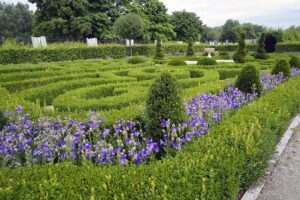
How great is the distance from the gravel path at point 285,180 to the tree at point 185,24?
192 feet

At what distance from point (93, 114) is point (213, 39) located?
94045 millimetres

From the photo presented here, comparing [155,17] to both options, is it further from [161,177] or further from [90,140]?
[161,177]

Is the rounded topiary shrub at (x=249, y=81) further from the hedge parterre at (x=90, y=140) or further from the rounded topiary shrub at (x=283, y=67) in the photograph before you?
the rounded topiary shrub at (x=283, y=67)

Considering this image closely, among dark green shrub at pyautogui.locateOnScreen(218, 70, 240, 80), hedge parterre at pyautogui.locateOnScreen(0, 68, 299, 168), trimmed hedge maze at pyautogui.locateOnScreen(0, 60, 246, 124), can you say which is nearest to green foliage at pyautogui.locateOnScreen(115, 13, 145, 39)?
trimmed hedge maze at pyautogui.locateOnScreen(0, 60, 246, 124)

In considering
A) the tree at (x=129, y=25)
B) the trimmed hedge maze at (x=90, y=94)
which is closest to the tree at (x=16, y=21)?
the tree at (x=129, y=25)

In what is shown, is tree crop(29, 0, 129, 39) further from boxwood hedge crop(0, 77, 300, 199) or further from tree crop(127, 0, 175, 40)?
boxwood hedge crop(0, 77, 300, 199)

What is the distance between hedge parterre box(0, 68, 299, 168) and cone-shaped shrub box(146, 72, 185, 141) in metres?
0.11

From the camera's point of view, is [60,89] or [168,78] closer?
[168,78]

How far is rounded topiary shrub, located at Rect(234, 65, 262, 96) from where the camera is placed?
24.1 ft

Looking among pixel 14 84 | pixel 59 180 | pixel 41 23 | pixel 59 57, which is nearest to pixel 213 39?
pixel 41 23

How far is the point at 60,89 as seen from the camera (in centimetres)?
895

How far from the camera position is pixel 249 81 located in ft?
24.2

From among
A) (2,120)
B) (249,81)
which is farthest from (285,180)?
(2,120)

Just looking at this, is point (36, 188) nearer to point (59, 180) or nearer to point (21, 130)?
point (59, 180)
